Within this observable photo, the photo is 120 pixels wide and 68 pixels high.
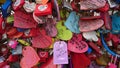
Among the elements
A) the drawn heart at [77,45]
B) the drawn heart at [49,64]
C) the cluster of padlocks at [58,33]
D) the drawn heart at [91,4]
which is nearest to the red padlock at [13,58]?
the cluster of padlocks at [58,33]

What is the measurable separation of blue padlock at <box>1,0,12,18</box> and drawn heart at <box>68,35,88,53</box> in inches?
10.2

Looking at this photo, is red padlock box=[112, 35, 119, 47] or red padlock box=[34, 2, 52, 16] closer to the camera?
red padlock box=[34, 2, 52, 16]

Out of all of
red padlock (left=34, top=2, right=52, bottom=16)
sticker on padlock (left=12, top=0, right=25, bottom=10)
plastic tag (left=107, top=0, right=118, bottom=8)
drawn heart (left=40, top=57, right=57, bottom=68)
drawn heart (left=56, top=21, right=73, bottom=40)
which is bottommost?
drawn heart (left=40, top=57, right=57, bottom=68)

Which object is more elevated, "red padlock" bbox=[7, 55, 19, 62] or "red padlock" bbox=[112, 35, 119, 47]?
"red padlock" bbox=[112, 35, 119, 47]

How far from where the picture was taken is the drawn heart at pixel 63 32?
877 millimetres

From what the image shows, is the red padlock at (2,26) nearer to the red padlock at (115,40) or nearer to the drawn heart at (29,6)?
the drawn heart at (29,6)

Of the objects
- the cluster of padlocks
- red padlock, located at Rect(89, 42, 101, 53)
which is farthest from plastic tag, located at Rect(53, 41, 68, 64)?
red padlock, located at Rect(89, 42, 101, 53)

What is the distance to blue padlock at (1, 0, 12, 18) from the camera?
876 millimetres

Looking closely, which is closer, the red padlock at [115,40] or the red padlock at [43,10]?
the red padlock at [43,10]

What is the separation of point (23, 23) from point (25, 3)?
0.24 ft

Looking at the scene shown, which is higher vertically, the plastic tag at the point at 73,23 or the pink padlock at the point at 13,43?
the plastic tag at the point at 73,23

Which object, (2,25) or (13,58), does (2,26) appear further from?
(13,58)

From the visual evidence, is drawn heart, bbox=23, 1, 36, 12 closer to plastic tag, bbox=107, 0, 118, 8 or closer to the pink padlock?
the pink padlock

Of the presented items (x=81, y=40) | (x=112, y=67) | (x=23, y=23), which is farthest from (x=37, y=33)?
(x=112, y=67)
